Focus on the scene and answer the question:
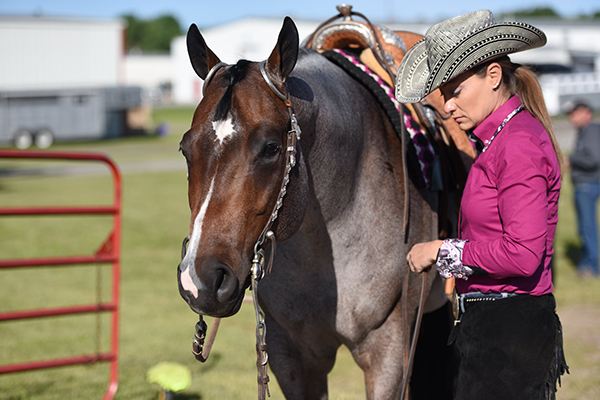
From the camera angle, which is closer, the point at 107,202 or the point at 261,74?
the point at 261,74

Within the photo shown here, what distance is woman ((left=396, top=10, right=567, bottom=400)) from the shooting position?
1740 mm

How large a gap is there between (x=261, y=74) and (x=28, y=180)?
15.9 metres

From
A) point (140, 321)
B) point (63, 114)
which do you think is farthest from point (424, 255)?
point (63, 114)

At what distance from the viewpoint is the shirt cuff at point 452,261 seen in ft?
6.09

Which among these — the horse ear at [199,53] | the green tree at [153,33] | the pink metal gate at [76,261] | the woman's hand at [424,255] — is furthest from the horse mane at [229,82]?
the green tree at [153,33]

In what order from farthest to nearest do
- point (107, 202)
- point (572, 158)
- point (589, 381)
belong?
point (107, 202)
point (572, 158)
point (589, 381)

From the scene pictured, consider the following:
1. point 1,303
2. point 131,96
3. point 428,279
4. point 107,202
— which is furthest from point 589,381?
point 131,96

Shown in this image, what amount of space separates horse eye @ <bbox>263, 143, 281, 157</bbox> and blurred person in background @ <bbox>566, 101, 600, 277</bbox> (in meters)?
6.09

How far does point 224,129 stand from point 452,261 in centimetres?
81

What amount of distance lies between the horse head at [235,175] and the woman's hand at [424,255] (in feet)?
1.36

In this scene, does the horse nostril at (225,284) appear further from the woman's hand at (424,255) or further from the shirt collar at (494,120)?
the shirt collar at (494,120)

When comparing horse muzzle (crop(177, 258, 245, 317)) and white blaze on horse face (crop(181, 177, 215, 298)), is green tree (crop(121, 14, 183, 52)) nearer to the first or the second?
white blaze on horse face (crop(181, 177, 215, 298))

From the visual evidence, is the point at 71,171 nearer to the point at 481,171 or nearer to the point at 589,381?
the point at 589,381

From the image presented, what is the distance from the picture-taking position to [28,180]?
1612 centimetres
